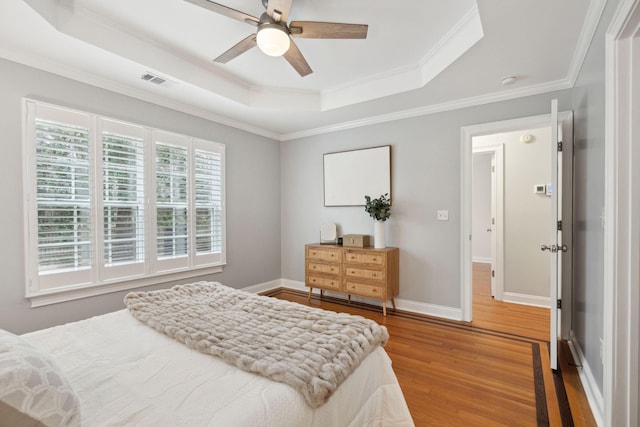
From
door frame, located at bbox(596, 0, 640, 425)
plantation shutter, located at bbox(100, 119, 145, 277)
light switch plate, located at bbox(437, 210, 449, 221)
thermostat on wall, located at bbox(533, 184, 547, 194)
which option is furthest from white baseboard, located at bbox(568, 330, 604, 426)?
plantation shutter, located at bbox(100, 119, 145, 277)

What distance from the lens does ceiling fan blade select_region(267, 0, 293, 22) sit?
1818 millimetres

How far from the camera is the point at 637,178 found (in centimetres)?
142

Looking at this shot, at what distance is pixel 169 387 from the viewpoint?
3.52 ft

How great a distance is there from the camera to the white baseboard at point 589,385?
68.3 inches

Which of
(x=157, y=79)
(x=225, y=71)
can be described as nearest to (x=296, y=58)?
(x=225, y=71)

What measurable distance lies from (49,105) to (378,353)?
323 centimetres

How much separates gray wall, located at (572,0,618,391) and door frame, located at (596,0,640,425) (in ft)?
0.99

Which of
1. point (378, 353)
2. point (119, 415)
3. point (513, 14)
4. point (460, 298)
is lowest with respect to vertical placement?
point (460, 298)

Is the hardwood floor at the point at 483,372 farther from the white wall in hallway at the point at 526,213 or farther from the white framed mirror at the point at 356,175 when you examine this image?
the white framed mirror at the point at 356,175

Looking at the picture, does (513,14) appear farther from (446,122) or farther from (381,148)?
(381,148)

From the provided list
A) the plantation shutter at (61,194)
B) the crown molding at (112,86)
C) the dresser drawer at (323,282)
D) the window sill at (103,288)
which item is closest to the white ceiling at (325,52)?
the crown molding at (112,86)

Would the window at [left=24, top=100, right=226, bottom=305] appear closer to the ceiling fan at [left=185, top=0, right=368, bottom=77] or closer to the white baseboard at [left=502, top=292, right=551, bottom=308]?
the ceiling fan at [left=185, top=0, right=368, bottom=77]

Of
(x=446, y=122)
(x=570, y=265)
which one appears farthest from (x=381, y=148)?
(x=570, y=265)

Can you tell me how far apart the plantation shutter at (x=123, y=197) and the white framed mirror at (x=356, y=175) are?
2403mm
